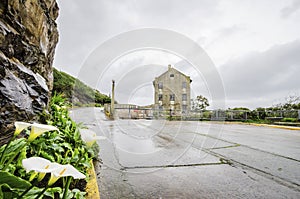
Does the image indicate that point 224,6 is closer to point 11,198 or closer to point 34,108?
point 34,108

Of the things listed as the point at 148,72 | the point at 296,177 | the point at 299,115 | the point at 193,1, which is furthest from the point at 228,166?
the point at 299,115

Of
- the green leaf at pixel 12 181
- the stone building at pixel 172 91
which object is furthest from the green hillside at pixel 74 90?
the green leaf at pixel 12 181

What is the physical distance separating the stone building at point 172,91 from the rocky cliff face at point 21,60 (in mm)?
14422

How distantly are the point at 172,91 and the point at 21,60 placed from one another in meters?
17.1

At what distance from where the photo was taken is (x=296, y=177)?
1841mm

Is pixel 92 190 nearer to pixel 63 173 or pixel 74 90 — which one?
pixel 63 173

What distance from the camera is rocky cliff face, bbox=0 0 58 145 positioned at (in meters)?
1.22

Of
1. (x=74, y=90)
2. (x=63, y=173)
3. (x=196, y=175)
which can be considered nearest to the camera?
(x=63, y=173)

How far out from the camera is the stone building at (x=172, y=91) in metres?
16.7

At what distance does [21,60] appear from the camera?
156cm

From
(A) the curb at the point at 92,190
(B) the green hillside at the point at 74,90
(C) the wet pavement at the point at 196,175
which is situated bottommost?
(C) the wet pavement at the point at 196,175

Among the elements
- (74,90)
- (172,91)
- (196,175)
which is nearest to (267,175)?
(196,175)

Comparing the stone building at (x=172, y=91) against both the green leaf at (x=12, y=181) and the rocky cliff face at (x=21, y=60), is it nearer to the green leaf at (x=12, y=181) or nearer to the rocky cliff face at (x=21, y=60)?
the rocky cliff face at (x=21, y=60)

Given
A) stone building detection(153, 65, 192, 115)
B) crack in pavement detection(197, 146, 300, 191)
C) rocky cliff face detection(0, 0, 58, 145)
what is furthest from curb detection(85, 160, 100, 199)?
stone building detection(153, 65, 192, 115)
